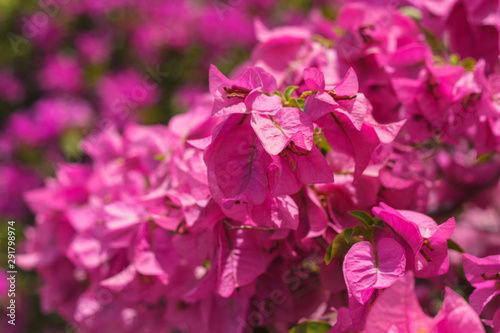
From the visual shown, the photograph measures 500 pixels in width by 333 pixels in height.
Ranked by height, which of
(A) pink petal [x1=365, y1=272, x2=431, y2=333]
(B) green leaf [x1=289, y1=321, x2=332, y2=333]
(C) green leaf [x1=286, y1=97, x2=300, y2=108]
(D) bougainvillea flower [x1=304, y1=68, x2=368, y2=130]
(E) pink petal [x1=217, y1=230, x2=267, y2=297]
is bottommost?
(B) green leaf [x1=289, y1=321, x2=332, y2=333]

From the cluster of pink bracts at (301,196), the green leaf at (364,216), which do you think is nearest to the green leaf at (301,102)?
the cluster of pink bracts at (301,196)

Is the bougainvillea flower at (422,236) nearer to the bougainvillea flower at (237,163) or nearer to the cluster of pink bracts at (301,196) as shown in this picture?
the cluster of pink bracts at (301,196)

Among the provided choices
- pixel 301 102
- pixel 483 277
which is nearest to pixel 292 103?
pixel 301 102

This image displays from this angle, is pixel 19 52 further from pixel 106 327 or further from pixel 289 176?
pixel 289 176

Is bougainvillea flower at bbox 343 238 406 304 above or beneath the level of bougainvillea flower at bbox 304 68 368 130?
beneath

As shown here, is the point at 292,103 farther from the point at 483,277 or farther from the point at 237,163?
the point at 483,277

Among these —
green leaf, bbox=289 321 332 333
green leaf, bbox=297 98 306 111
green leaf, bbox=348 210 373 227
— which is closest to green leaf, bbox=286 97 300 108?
green leaf, bbox=297 98 306 111

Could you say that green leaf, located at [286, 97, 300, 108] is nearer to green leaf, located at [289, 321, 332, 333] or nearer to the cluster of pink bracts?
the cluster of pink bracts
